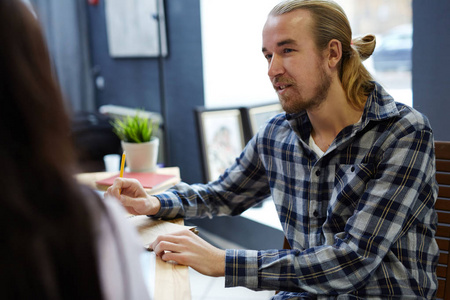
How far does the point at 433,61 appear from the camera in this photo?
1.75 m

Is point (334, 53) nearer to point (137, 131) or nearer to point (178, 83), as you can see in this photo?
point (137, 131)

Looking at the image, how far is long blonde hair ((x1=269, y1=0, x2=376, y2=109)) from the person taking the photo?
134 centimetres

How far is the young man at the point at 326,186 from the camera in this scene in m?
1.09

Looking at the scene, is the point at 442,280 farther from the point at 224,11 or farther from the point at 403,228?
the point at 224,11

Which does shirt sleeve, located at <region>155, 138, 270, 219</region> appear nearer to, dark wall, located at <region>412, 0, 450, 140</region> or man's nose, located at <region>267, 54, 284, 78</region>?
man's nose, located at <region>267, 54, 284, 78</region>

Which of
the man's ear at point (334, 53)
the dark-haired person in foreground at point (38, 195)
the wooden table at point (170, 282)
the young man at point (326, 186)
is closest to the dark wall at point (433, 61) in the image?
the young man at point (326, 186)

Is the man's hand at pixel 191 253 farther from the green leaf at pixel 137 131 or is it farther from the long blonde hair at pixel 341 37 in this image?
the green leaf at pixel 137 131

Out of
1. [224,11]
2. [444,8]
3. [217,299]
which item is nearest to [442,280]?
[444,8]

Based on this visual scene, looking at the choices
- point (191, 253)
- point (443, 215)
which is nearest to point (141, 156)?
point (191, 253)

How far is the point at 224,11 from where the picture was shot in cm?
311

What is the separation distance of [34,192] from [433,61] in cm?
159

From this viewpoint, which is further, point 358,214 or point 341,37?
point 341,37

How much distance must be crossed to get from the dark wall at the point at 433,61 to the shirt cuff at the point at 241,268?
0.98 meters

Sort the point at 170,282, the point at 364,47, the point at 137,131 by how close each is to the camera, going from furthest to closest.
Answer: the point at 137,131, the point at 364,47, the point at 170,282
